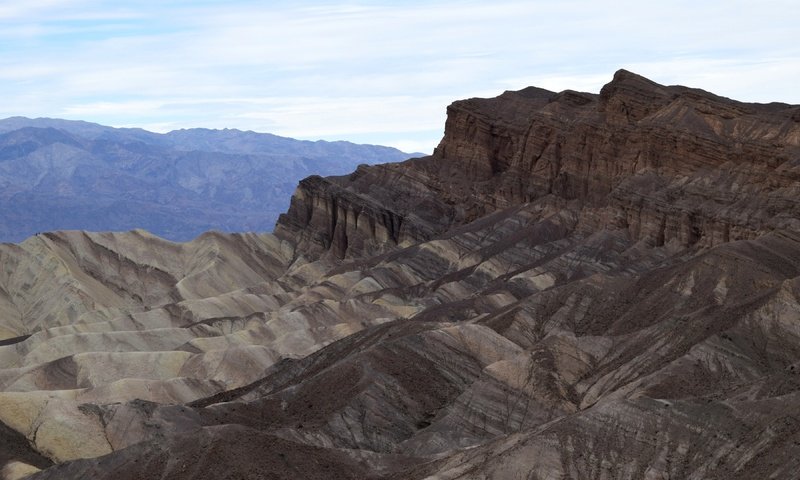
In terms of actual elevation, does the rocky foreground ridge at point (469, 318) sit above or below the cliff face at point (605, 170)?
below

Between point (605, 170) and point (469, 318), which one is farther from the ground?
point (605, 170)

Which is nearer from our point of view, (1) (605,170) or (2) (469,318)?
(2) (469,318)

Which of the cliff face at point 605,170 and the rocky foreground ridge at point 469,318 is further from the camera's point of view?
the cliff face at point 605,170

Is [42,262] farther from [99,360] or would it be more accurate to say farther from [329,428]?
[329,428]

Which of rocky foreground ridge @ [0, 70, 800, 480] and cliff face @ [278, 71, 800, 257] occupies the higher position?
cliff face @ [278, 71, 800, 257]

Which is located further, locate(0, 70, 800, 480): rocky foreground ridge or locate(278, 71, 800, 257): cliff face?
locate(278, 71, 800, 257): cliff face
